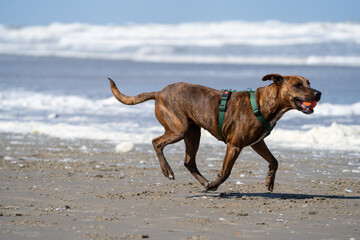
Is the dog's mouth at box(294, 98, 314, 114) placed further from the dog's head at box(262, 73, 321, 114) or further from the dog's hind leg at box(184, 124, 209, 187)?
the dog's hind leg at box(184, 124, 209, 187)

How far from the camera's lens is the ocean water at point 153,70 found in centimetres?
1354

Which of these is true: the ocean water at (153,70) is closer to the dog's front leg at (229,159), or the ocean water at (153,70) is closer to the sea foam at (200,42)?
the sea foam at (200,42)

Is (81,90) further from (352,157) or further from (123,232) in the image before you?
(123,232)

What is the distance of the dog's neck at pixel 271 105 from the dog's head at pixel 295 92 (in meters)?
0.05

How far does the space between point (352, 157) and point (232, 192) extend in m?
3.56

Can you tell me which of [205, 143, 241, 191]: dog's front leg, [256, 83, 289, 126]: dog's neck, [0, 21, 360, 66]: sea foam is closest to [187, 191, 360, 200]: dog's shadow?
[205, 143, 241, 191]: dog's front leg

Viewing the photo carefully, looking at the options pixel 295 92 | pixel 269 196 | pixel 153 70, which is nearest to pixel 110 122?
pixel 269 196

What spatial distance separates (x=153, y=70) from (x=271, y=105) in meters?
34.0

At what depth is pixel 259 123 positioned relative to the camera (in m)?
6.97

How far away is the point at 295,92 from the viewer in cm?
686

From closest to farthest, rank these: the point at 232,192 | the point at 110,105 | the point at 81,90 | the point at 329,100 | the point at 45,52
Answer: the point at 232,192 < the point at 110,105 < the point at 329,100 < the point at 81,90 < the point at 45,52

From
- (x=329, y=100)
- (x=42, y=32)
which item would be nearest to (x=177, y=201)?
(x=329, y=100)

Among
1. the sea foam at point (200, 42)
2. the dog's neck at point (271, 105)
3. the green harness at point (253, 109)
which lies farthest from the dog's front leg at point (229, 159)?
the sea foam at point (200, 42)

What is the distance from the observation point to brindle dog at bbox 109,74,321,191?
693 centimetres
